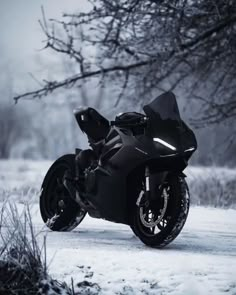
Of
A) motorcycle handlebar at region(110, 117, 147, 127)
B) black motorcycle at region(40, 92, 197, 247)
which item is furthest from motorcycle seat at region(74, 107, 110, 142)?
motorcycle handlebar at region(110, 117, 147, 127)

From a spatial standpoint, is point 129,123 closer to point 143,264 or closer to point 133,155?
point 133,155

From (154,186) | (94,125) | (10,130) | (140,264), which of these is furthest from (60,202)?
(10,130)

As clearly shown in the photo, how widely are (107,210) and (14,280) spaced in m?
1.59

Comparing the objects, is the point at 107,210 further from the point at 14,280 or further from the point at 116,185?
the point at 14,280

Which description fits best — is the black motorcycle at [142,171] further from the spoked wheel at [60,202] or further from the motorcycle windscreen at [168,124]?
the spoked wheel at [60,202]

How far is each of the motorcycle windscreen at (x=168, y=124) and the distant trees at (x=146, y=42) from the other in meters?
3.98

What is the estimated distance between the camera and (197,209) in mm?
8477

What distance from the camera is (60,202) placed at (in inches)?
240

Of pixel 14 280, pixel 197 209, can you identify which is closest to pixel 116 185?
pixel 14 280

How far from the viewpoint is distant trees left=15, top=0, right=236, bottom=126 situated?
30.4 feet

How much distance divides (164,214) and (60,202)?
162 cm

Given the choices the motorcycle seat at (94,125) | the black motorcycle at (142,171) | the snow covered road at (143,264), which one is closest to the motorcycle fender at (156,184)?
the black motorcycle at (142,171)

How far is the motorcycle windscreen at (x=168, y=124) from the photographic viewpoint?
15.6ft

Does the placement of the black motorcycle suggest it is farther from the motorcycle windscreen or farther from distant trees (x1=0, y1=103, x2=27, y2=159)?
distant trees (x1=0, y1=103, x2=27, y2=159)
